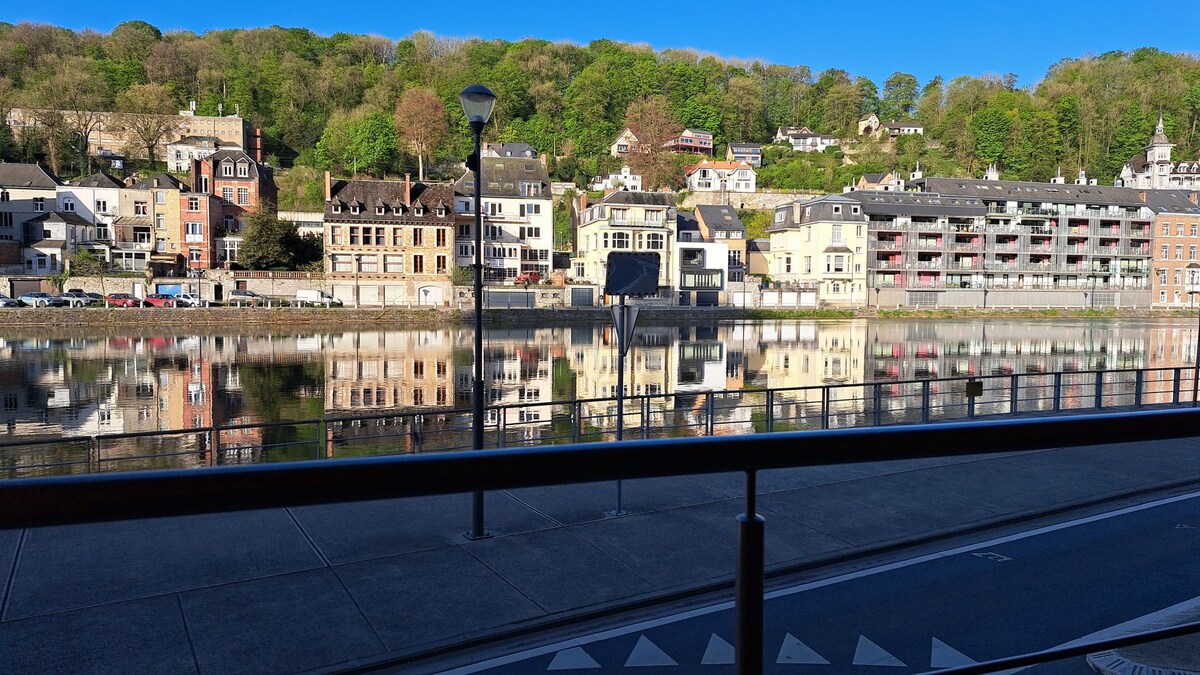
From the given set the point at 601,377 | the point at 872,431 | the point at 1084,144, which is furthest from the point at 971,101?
the point at 872,431

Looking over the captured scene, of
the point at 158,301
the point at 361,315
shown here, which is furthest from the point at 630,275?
the point at 158,301

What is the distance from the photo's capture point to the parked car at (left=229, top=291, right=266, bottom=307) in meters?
65.6

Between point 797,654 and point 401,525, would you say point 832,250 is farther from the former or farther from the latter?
point 797,654

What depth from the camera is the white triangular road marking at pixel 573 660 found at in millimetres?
5711

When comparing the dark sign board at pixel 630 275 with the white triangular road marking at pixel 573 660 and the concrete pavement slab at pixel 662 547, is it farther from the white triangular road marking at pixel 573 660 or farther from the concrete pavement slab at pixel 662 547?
the white triangular road marking at pixel 573 660

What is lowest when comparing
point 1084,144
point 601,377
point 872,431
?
point 601,377

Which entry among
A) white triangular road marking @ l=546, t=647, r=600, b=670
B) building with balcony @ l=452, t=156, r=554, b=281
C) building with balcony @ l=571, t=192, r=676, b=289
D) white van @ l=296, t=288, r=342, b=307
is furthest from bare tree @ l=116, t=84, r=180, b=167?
white triangular road marking @ l=546, t=647, r=600, b=670

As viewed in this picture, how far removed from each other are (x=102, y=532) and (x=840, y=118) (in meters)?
132

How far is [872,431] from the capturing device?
4.64ft

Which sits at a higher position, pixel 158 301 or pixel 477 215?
pixel 477 215

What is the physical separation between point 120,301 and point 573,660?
67053 mm

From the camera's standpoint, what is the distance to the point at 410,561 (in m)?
7.93

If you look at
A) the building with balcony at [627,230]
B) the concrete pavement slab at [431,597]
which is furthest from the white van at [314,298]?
the concrete pavement slab at [431,597]

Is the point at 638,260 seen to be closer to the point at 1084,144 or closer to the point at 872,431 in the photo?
the point at 872,431
